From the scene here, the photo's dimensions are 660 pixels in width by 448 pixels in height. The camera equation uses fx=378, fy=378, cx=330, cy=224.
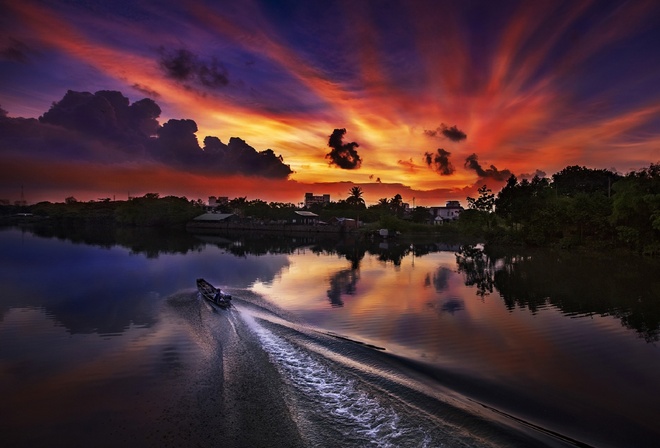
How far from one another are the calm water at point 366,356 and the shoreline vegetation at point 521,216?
15273 millimetres

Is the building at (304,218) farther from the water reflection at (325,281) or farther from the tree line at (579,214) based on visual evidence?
the water reflection at (325,281)

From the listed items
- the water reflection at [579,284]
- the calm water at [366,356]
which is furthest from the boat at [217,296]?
the water reflection at [579,284]

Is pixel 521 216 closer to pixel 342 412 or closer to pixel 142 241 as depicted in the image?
pixel 342 412

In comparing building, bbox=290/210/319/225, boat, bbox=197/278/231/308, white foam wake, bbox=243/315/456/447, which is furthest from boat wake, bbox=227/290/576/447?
building, bbox=290/210/319/225

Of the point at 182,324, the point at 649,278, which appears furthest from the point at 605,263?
the point at 182,324

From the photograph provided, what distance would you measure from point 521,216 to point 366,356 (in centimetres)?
4298

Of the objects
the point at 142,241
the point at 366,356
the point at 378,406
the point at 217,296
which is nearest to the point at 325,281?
the point at 217,296

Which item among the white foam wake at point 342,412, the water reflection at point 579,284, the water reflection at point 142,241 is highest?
the water reflection at point 579,284

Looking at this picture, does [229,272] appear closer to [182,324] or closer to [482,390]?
[182,324]

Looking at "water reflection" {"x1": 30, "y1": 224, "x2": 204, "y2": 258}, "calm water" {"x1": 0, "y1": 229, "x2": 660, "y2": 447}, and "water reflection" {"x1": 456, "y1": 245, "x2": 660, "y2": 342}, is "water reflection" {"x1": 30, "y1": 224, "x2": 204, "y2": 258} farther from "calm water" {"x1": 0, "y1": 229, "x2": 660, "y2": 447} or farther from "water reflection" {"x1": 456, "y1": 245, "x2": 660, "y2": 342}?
"water reflection" {"x1": 456, "y1": 245, "x2": 660, "y2": 342}

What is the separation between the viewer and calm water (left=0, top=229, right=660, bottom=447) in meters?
7.10

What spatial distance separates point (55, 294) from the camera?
1928cm

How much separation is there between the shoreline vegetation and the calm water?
15.3 m

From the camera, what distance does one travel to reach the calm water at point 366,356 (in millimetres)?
7098
